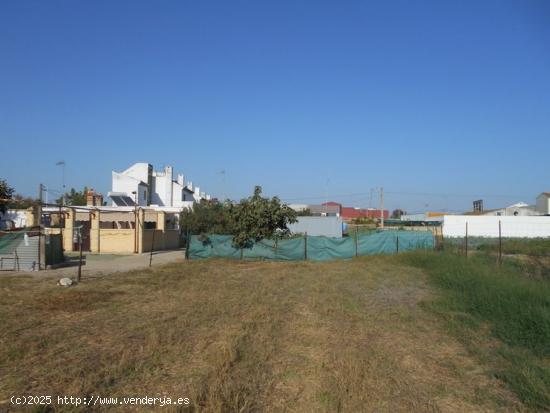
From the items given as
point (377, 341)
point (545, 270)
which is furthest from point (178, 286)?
point (545, 270)

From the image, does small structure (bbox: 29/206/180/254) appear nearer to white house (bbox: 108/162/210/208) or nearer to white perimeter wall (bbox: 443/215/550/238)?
white house (bbox: 108/162/210/208)

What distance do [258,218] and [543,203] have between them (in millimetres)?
59183

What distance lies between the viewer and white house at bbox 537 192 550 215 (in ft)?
223

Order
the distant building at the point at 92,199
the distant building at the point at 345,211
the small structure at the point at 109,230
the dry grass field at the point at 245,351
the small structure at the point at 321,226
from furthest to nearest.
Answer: the distant building at the point at 345,211 → the small structure at the point at 321,226 → the distant building at the point at 92,199 → the small structure at the point at 109,230 → the dry grass field at the point at 245,351

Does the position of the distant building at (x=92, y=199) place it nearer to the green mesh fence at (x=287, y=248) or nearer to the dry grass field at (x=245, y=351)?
the green mesh fence at (x=287, y=248)

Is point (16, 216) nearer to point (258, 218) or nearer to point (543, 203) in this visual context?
point (258, 218)

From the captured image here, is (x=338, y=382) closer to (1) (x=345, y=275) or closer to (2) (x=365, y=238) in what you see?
(1) (x=345, y=275)

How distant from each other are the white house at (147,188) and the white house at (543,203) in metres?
48.1

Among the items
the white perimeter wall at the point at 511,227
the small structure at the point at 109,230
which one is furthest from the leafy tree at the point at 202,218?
the white perimeter wall at the point at 511,227

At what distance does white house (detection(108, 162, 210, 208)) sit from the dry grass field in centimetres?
3989

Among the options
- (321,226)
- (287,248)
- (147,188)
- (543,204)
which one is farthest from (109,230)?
(543,204)

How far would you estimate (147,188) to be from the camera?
6075 centimetres

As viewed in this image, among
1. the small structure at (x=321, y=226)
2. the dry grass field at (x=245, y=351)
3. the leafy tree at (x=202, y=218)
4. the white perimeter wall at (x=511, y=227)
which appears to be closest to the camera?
the dry grass field at (x=245, y=351)

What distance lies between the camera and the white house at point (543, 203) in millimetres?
68012
